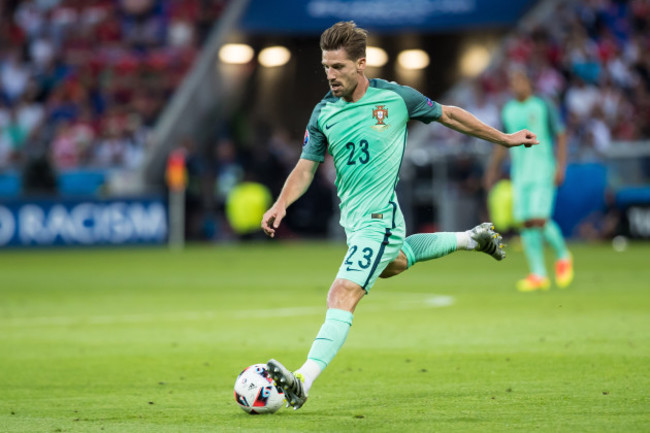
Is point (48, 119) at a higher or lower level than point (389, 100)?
lower

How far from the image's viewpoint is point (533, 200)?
45.4 feet

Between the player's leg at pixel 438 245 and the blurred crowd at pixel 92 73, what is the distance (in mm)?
23864

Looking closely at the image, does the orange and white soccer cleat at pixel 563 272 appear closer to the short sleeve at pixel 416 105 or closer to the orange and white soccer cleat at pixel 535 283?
the orange and white soccer cleat at pixel 535 283

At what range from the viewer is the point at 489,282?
15461mm

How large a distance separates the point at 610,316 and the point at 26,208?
18.4 metres

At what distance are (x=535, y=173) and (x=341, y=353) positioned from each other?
19.7ft

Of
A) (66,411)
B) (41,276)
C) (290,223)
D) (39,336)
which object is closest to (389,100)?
(66,411)

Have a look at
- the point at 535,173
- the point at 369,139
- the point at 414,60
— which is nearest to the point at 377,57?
the point at 414,60

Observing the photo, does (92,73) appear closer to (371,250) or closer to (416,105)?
(416,105)

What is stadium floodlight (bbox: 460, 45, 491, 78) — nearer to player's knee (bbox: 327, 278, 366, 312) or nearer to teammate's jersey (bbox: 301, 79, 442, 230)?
teammate's jersey (bbox: 301, 79, 442, 230)

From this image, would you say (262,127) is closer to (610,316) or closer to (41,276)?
(41,276)

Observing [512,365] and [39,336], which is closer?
[512,365]

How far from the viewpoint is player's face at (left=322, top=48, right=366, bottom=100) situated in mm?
6402

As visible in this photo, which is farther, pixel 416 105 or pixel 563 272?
pixel 563 272
